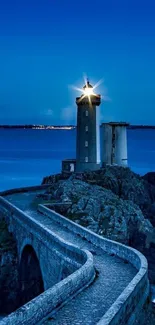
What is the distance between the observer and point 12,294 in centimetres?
2614

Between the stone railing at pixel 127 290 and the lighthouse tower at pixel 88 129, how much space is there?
23422 millimetres

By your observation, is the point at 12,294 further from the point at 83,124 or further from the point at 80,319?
the point at 83,124

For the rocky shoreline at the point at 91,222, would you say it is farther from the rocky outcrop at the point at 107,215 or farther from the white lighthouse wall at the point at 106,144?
the white lighthouse wall at the point at 106,144

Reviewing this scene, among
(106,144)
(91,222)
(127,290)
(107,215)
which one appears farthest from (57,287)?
(106,144)

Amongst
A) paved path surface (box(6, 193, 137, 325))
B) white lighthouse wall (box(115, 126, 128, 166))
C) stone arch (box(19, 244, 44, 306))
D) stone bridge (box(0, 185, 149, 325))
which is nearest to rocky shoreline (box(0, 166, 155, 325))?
stone arch (box(19, 244, 44, 306))

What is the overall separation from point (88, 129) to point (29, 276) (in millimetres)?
22625

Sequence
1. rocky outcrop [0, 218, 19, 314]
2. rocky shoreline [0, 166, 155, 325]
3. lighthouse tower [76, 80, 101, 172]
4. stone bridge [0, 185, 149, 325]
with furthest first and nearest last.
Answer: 1. lighthouse tower [76, 80, 101, 172]
2. rocky shoreline [0, 166, 155, 325]
3. rocky outcrop [0, 218, 19, 314]
4. stone bridge [0, 185, 149, 325]

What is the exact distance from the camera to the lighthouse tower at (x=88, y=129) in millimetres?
45812

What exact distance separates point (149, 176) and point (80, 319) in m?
39.2

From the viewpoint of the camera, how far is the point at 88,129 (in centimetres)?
4612

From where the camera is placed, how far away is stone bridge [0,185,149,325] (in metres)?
12.8

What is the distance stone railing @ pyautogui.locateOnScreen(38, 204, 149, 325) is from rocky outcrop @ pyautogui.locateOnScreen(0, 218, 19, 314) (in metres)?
6.15

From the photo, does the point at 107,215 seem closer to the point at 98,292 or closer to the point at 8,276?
the point at 8,276

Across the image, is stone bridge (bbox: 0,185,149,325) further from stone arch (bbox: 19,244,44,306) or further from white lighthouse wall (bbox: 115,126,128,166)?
white lighthouse wall (bbox: 115,126,128,166)
